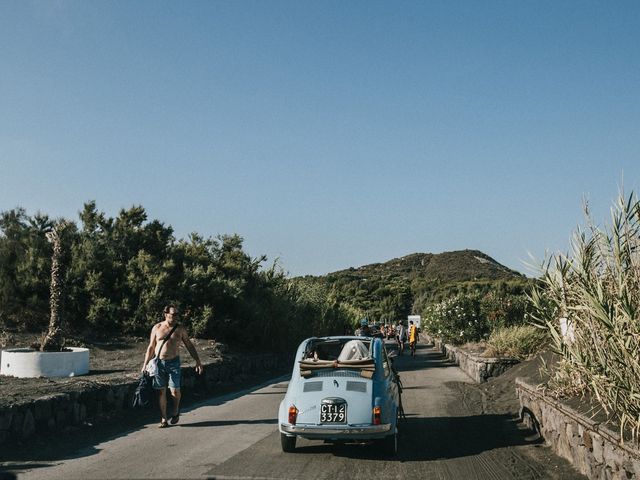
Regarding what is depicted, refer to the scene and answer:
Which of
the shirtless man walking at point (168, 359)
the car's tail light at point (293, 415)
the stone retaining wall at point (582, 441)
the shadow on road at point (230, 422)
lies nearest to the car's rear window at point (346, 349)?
the car's tail light at point (293, 415)

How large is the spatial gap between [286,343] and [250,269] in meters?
3.91

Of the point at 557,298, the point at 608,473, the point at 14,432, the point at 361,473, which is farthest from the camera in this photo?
the point at 557,298

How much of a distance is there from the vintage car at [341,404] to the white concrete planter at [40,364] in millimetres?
7044

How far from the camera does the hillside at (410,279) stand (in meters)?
103

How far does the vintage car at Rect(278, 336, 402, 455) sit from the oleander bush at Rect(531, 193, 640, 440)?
8.55 feet

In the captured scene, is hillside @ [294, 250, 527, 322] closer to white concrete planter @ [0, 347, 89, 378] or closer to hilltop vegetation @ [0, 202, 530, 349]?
hilltop vegetation @ [0, 202, 530, 349]

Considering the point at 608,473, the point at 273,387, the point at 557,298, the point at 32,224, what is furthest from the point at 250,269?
Result: the point at 608,473

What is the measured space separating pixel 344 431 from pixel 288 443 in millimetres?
988

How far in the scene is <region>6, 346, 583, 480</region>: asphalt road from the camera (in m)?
7.48

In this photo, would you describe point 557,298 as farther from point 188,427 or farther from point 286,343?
point 286,343

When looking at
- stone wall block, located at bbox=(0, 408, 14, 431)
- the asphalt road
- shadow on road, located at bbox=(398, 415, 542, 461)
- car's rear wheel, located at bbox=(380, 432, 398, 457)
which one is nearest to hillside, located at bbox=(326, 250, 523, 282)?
shadow on road, located at bbox=(398, 415, 542, 461)

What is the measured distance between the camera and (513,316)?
2691cm

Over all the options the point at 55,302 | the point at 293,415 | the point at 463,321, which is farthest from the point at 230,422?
the point at 463,321

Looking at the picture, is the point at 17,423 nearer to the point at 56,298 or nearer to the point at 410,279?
the point at 56,298
